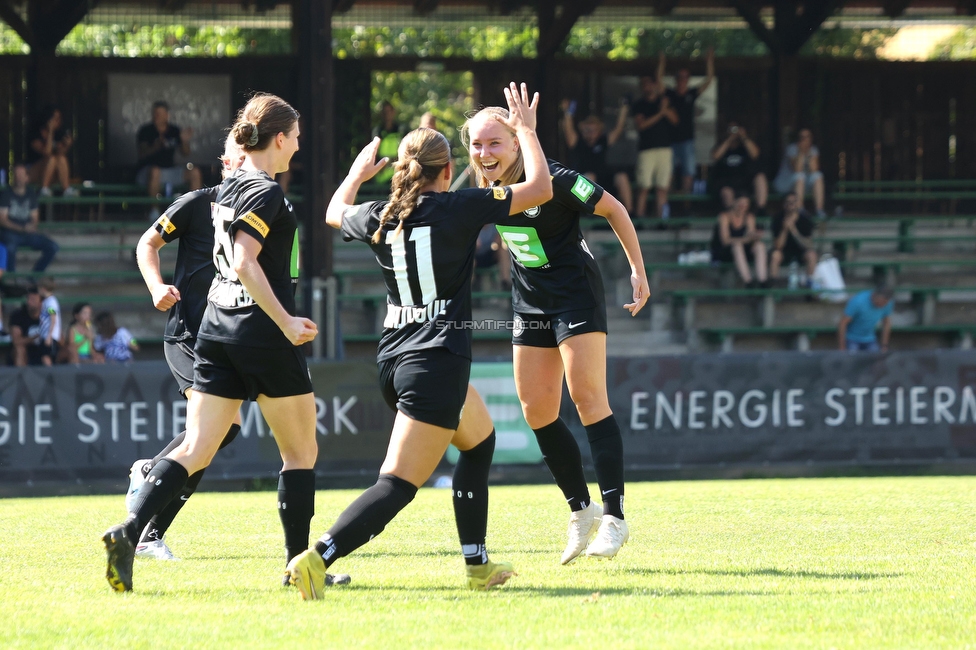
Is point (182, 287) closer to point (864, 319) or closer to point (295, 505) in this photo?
point (295, 505)

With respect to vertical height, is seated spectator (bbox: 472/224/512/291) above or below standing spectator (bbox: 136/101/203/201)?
below

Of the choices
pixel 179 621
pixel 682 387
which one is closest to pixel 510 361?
pixel 682 387

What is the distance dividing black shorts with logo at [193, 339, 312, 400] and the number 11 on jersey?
0.51 metres

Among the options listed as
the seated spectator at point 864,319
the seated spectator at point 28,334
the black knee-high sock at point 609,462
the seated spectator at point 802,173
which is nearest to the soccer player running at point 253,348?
the black knee-high sock at point 609,462

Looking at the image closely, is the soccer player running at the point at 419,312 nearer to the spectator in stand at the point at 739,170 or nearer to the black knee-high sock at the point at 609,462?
the black knee-high sock at the point at 609,462

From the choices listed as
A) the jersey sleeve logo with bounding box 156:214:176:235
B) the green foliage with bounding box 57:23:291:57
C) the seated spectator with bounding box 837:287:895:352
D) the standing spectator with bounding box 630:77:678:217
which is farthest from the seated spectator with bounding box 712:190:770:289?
the jersey sleeve logo with bounding box 156:214:176:235

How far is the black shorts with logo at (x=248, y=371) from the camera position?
4625 millimetres

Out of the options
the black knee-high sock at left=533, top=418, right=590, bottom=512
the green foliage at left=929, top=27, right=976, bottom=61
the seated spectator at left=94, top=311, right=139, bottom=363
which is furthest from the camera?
the green foliage at left=929, top=27, right=976, bottom=61

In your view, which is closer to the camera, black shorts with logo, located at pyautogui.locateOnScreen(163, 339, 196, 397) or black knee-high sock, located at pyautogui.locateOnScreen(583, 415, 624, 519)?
black knee-high sock, located at pyautogui.locateOnScreen(583, 415, 624, 519)

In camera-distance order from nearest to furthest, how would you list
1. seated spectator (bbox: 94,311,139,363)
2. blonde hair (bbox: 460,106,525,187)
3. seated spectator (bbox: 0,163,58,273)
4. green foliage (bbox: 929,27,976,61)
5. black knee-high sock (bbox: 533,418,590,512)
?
blonde hair (bbox: 460,106,525,187) → black knee-high sock (bbox: 533,418,590,512) → seated spectator (bbox: 94,311,139,363) → seated spectator (bbox: 0,163,58,273) → green foliage (bbox: 929,27,976,61)

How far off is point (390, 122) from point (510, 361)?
729 cm

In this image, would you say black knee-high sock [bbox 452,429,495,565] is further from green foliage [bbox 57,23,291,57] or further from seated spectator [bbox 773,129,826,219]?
green foliage [bbox 57,23,291,57]

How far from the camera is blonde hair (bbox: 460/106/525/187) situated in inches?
205

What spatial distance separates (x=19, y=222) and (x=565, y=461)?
11.6m
